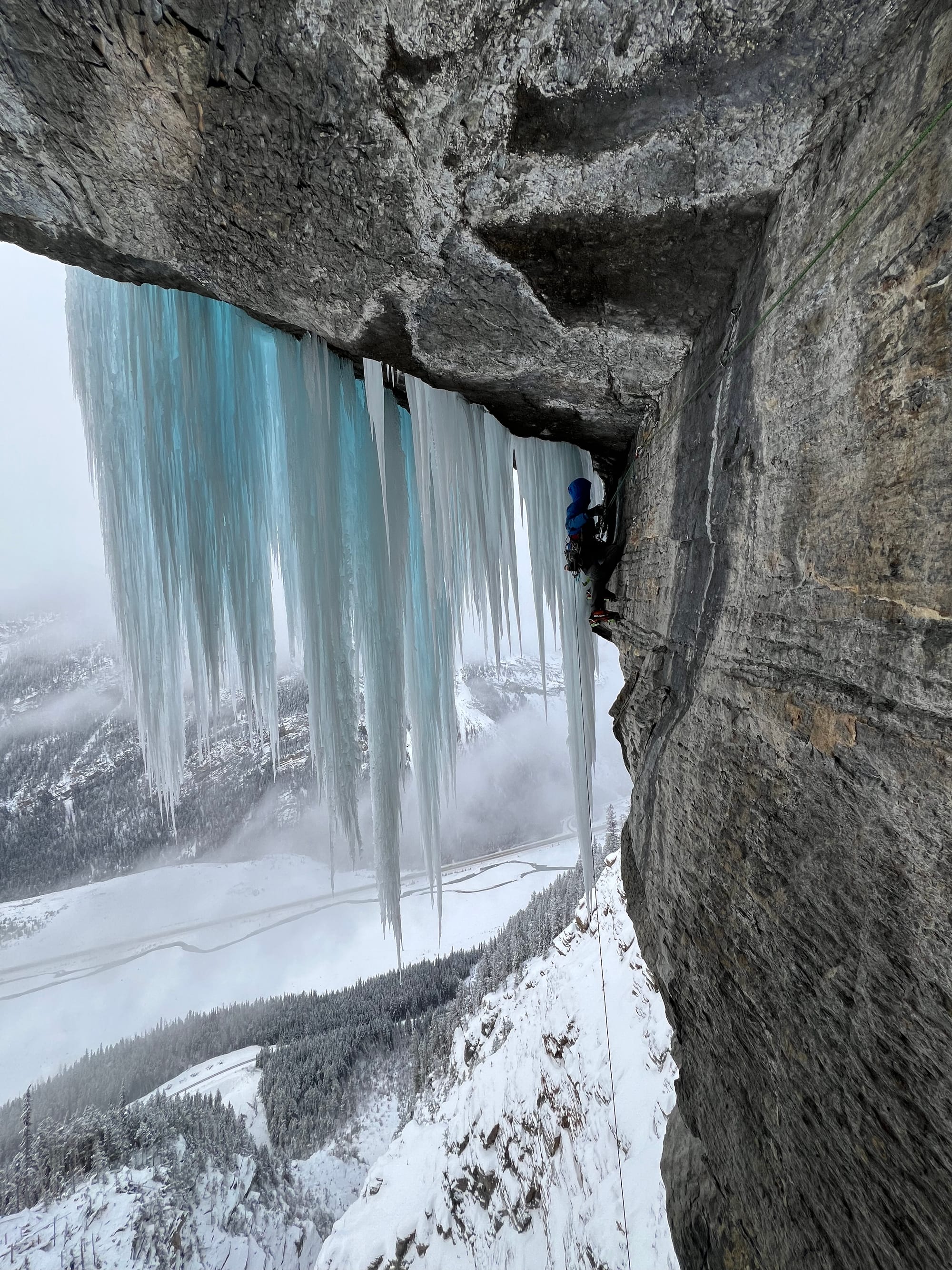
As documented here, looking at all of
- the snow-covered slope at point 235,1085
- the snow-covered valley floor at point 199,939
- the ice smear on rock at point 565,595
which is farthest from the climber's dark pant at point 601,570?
the snow-covered valley floor at point 199,939

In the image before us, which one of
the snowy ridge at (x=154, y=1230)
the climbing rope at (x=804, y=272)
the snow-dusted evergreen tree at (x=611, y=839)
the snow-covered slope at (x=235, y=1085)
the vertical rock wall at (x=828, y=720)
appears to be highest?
the climbing rope at (x=804, y=272)

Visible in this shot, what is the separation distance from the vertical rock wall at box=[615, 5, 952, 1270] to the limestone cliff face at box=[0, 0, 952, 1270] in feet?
0.04

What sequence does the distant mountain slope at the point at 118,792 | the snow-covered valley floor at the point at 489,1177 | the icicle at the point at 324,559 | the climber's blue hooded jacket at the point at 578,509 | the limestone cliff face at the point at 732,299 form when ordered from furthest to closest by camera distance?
1. the distant mountain slope at the point at 118,792
2. the snow-covered valley floor at the point at 489,1177
3. the climber's blue hooded jacket at the point at 578,509
4. the icicle at the point at 324,559
5. the limestone cliff face at the point at 732,299

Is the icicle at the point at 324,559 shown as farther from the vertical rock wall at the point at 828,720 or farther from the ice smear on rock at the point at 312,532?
the vertical rock wall at the point at 828,720

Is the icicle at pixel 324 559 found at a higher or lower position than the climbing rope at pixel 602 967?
higher

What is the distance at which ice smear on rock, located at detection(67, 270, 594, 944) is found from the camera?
3322mm

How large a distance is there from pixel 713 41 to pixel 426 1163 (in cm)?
1619

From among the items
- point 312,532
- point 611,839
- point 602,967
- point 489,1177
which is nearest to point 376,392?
point 312,532

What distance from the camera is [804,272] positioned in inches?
65.6

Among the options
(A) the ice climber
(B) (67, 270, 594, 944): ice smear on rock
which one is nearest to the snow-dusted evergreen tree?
(B) (67, 270, 594, 944): ice smear on rock

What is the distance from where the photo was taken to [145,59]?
1.51 metres

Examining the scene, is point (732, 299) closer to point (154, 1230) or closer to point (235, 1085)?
point (154, 1230)

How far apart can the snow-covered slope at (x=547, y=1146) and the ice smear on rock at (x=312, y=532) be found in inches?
193

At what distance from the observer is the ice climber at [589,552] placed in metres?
3.79
